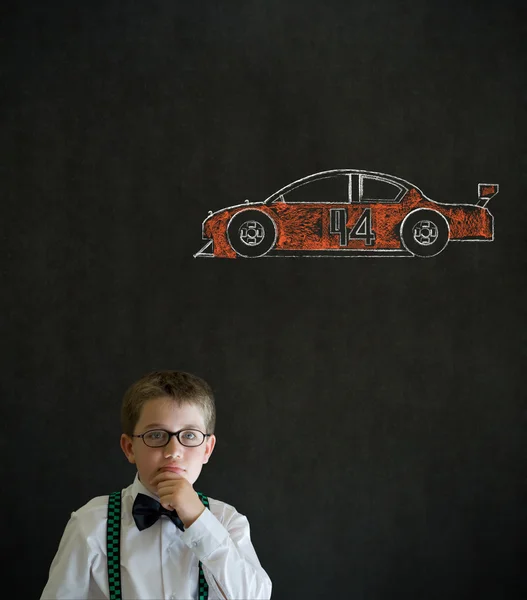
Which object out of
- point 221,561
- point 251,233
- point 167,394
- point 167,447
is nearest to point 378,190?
point 251,233

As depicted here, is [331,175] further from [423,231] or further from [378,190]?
[423,231]

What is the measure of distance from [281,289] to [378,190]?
545 mm

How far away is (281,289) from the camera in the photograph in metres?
2.96

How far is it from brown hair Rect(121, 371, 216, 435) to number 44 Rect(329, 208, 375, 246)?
1.17 meters

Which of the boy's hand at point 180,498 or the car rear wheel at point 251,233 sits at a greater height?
the car rear wheel at point 251,233

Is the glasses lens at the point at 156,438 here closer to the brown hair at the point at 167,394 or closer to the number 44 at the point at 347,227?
the brown hair at the point at 167,394

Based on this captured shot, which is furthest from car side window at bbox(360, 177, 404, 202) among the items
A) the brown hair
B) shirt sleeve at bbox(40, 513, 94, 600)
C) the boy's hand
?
shirt sleeve at bbox(40, 513, 94, 600)

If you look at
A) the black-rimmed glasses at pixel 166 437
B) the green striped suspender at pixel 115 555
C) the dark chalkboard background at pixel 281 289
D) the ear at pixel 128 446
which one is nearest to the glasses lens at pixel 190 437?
the black-rimmed glasses at pixel 166 437

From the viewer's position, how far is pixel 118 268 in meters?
2.92

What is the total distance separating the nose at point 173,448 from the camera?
6.15ft

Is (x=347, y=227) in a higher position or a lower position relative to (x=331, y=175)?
lower

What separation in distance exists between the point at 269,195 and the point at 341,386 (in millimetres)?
791

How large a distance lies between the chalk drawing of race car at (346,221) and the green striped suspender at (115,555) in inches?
47.6

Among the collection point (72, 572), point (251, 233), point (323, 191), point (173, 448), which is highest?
point (323, 191)
